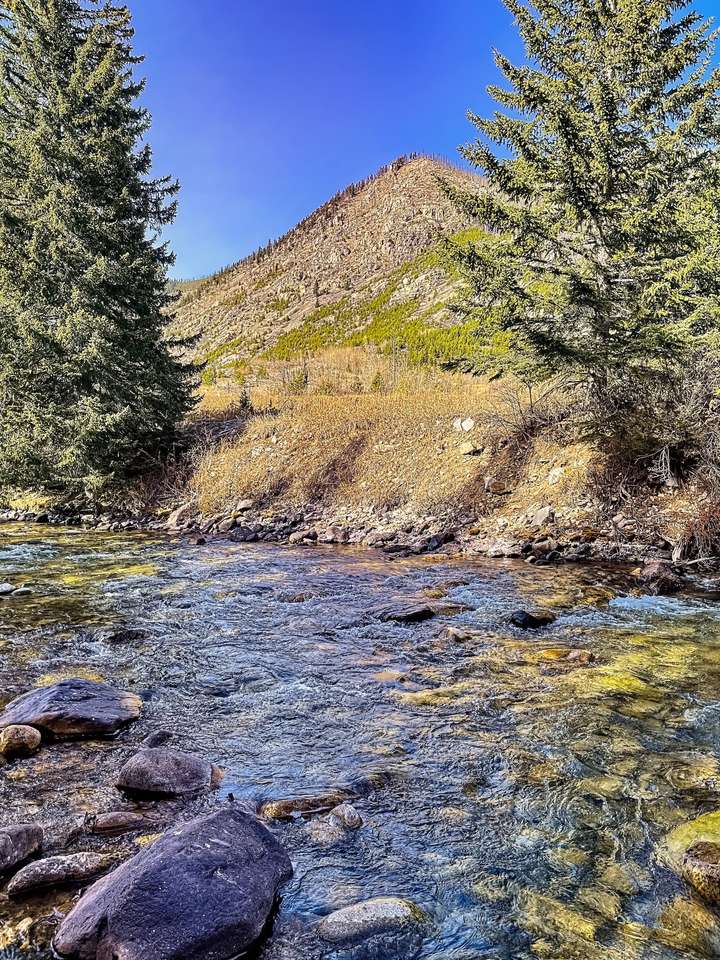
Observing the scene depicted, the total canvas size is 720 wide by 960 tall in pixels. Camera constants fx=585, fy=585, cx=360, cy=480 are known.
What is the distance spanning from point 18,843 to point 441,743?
7.74ft

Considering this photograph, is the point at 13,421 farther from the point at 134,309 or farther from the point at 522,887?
the point at 522,887

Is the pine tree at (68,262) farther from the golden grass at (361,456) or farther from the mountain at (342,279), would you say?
the mountain at (342,279)

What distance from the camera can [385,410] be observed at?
53.3 feet

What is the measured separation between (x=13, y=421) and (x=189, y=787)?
14.4m

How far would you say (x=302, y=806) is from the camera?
311 cm

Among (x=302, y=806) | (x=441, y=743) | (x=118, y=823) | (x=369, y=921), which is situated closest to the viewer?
(x=369, y=921)

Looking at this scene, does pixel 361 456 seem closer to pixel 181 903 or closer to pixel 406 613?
pixel 406 613

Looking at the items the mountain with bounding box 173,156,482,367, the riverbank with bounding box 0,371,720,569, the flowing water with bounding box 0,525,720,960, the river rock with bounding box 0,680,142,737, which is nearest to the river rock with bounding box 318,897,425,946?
the flowing water with bounding box 0,525,720,960

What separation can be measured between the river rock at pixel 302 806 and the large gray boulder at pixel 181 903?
0.50 metres

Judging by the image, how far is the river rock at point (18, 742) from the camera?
359 centimetres

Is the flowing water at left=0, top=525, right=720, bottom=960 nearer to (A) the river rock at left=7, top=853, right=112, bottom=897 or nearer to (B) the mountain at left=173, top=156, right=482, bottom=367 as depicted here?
(A) the river rock at left=7, top=853, right=112, bottom=897

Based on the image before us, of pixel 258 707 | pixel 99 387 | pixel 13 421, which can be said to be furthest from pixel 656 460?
pixel 13 421

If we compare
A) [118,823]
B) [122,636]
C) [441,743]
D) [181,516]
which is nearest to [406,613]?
[441,743]

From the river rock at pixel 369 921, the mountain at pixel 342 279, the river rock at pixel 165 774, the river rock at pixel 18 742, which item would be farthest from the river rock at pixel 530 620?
the mountain at pixel 342 279
